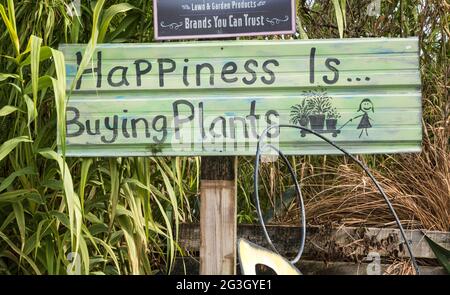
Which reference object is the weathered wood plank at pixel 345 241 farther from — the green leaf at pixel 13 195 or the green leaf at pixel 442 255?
the green leaf at pixel 13 195

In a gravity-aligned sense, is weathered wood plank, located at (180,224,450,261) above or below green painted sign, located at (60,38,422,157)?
below

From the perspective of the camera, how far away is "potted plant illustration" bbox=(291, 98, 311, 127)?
2.44 m

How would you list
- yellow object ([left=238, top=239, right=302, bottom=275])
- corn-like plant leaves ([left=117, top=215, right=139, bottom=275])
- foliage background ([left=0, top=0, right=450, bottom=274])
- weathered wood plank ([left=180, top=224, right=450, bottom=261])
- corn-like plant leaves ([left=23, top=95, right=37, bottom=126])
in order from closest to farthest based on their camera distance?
yellow object ([left=238, top=239, right=302, bottom=275]) < corn-like plant leaves ([left=23, top=95, right=37, bottom=126]) < foliage background ([left=0, top=0, right=450, bottom=274]) < corn-like plant leaves ([left=117, top=215, right=139, bottom=275]) < weathered wood plank ([left=180, top=224, right=450, bottom=261])

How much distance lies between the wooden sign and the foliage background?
0.26 meters

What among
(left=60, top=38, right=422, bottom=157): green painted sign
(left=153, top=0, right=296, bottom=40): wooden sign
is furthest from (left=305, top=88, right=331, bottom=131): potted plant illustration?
(left=153, top=0, right=296, bottom=40): wooden sign

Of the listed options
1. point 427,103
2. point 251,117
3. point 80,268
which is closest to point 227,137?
point 251,117

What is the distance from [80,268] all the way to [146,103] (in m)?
0.60

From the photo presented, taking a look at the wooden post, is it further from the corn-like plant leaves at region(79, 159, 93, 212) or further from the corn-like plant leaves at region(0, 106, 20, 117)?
the corn-like plant leaves at region(0, 106, 20, 117)

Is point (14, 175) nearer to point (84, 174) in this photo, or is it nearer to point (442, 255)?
point (84, 174)

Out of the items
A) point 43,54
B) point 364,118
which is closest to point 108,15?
point 43,54

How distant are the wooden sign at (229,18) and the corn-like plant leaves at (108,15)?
0.74 ft

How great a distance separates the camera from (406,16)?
406 cm

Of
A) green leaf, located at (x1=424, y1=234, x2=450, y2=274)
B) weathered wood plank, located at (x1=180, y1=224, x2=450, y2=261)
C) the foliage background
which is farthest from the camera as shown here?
weathered wood plank, located at (x1=180, y1=224, x2=450, y2=261)
